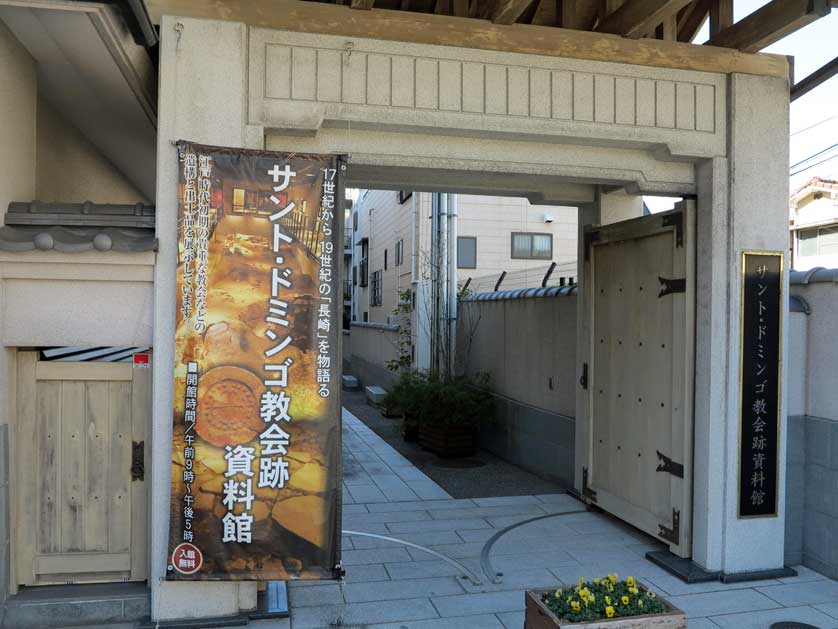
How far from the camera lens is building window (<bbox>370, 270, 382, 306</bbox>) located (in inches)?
864

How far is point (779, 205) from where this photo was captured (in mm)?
5930

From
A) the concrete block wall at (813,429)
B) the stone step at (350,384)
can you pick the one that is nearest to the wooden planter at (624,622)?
the concrete block wall at (813,429)

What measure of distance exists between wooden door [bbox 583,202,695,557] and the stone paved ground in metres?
0.42

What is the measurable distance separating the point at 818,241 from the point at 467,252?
10922mm

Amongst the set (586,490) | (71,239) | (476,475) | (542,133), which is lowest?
(476,475)

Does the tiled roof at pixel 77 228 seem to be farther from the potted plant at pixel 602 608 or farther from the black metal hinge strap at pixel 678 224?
the black metal hinge strap at pixel 678 224

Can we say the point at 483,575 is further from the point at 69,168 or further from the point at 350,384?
the point at 350,384

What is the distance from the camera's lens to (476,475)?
9797 mm

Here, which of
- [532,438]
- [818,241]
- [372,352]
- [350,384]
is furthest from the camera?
[350,384]

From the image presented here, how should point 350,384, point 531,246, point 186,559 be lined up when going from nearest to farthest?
point 186,559, point 531,246, point 350,384

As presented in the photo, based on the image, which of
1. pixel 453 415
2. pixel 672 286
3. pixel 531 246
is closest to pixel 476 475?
pixel 453 415

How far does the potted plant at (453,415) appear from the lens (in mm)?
10773

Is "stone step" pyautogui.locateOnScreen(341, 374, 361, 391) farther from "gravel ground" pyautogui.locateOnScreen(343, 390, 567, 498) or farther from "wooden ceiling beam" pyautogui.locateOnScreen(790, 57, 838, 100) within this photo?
"wooden ceiling beam" pyautogui.locateOnScreen(790, 57, 838, 100)

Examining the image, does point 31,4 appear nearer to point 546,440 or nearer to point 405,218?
point 546,440
